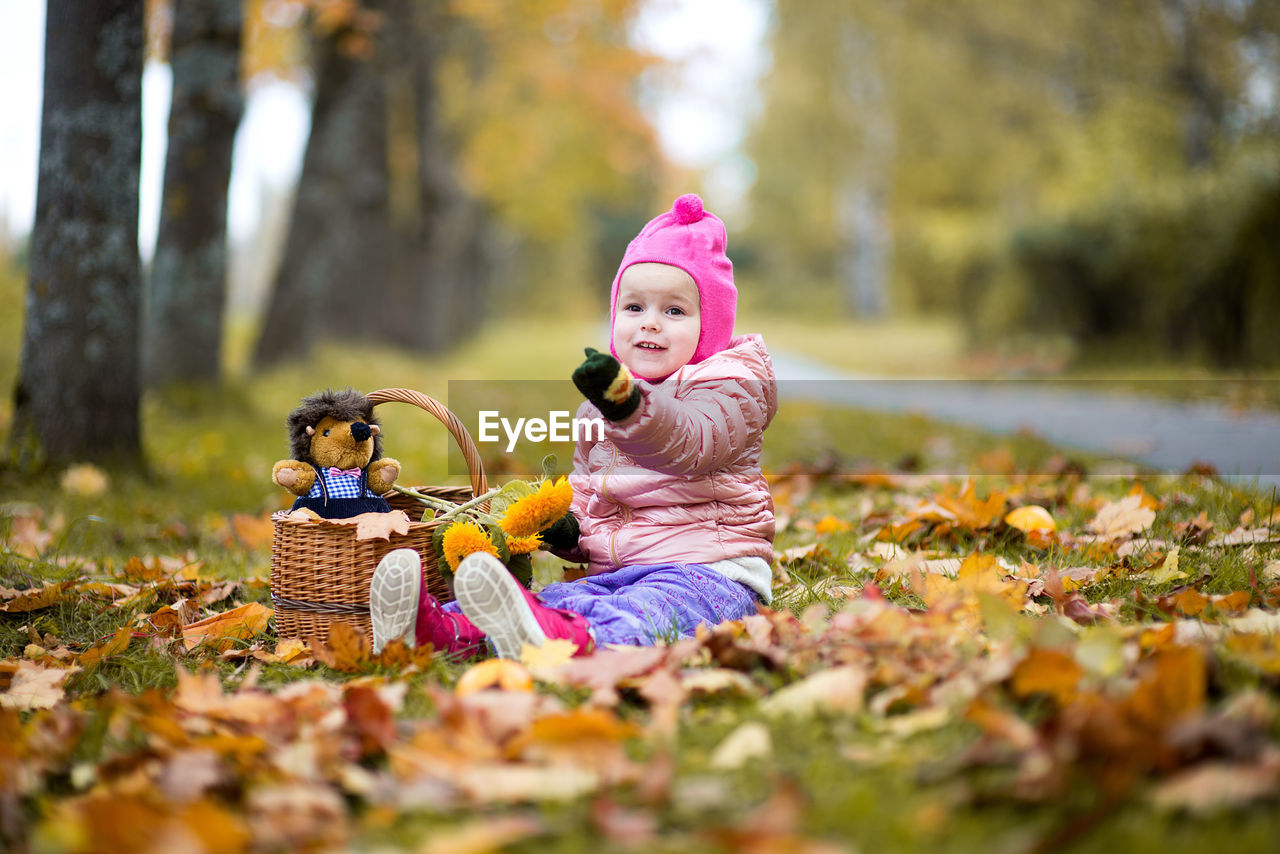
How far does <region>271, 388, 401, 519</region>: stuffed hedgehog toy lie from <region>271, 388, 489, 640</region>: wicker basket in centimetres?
12

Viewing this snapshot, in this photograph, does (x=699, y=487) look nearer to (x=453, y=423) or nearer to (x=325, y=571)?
(x=453, y=423)

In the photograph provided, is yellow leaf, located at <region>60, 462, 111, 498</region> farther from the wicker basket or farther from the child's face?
the child's face

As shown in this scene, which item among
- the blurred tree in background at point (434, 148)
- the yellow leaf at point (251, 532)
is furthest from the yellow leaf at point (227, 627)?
the blurred tree in background at point (434, 148)

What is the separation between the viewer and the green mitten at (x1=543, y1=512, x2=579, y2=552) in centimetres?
269

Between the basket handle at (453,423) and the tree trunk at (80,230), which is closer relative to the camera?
the basket handle at (453,423)

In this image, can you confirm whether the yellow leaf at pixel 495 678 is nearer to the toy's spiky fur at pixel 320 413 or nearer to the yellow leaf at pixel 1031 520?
the toy's spiky fur at pixel 320 413

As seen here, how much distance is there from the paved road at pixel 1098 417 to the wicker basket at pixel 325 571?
308 centimetres

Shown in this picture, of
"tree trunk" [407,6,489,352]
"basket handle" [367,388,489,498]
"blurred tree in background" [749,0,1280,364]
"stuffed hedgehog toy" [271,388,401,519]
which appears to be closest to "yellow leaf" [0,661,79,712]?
"stuffed hedgehog toy" [271,388,401,519]

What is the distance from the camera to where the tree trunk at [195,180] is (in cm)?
663

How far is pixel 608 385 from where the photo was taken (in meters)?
2.16

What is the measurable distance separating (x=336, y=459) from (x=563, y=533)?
61 cm

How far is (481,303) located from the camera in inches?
1017

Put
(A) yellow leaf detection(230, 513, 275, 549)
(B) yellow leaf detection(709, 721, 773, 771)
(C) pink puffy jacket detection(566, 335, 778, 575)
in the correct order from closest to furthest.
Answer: (B) yellow leaf detection(709, 721, 773, 771) < (C) pink puffy jacket detection(566, 335, 778, 575) < (A) yellow leaf detection(230, 513, 275, 549)

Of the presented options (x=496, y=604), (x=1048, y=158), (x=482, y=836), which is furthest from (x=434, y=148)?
(x=1048, y=158)
